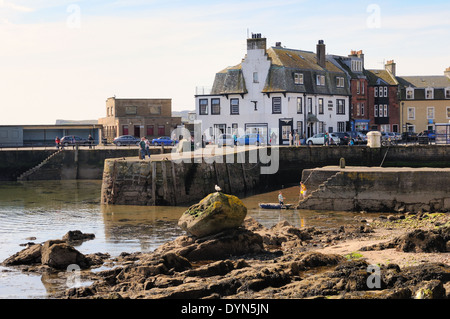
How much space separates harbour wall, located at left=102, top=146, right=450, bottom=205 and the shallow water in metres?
1.22

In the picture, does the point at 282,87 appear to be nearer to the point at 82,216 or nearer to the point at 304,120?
the point at 304,120

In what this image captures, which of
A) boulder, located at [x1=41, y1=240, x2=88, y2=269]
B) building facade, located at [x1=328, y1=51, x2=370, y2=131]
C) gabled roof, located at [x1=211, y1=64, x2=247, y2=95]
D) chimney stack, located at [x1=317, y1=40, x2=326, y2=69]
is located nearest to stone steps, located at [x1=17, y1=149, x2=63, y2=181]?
gabled roof, located at [x1=211, y1=64, x2=247, y2=95]

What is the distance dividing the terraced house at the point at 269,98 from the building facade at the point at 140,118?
13.9m

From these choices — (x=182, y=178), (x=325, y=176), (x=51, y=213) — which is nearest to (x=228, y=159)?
(x=182, y=178)

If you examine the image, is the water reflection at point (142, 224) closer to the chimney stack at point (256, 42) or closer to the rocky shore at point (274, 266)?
the rocky shore at point (274, 266)

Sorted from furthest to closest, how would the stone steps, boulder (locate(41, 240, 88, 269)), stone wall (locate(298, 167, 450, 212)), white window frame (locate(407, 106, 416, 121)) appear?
white window frame (locate(407, 106, 416, 121)), the stone steps, stone wall (locate(298, 167, 450, 212)), boulder (locate(41, 240, 88, 269))

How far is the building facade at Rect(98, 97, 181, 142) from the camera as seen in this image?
7212cm

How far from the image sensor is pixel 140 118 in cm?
7238

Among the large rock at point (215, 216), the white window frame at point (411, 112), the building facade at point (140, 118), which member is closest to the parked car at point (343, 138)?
the white window frame at point (411, 112)

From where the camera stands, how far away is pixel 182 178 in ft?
110

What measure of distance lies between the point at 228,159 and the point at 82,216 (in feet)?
35.6

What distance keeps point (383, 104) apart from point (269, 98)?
768 inches

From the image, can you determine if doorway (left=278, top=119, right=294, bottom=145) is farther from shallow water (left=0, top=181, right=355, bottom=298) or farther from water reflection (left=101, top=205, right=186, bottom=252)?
water reflection (left=101, top=205, right=186, bottom=252)
